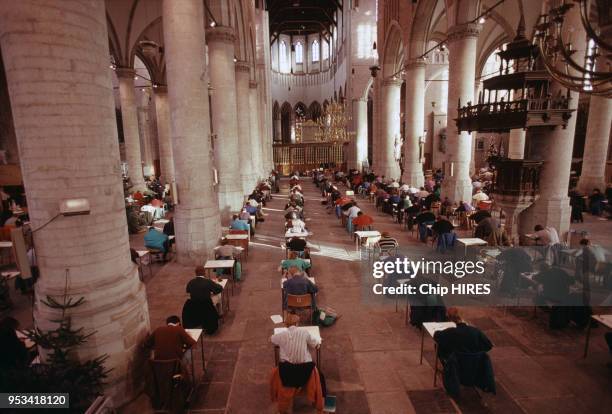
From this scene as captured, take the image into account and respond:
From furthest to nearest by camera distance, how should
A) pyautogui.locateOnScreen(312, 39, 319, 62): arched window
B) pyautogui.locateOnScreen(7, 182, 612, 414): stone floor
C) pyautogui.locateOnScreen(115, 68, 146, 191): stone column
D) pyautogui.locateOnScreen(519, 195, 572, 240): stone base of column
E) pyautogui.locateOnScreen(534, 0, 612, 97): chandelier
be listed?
pyautogui.locateOnScreen(312, 39, 319, 62): arched window, pyautogui.locateOnScreen(115, 68, 146, 191): stone column, pyautogui.locateOnScreen(519, 195, 572, 240): stone base of column, pyautogui.locateOnScreen(534, 0, 612, 97): chandelier, pyautogui.locateOnScreen(7, 182, 612, 414): stone floor

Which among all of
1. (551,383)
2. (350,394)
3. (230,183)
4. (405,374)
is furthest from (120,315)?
(230,183)

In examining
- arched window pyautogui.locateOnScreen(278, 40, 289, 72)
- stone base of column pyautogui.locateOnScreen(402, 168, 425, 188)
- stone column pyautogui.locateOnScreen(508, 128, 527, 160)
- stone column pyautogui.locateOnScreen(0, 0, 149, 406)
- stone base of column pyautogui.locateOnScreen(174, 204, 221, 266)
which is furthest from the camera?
arched window pyautogui.locateOnScreen(278, 40, 289, 72)

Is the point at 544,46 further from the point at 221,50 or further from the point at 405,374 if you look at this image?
the point at 221,50

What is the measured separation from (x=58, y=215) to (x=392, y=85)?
23708 millimetres

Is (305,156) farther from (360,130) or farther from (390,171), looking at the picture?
(390,171)

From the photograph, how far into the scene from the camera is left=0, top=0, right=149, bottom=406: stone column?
4.00 meters

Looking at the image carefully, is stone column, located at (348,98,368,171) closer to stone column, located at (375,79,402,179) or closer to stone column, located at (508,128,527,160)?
stone column, located at (375,79,402,179)

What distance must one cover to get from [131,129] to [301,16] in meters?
30.8

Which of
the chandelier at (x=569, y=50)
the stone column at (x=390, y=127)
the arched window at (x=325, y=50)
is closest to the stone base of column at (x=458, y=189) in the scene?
the chandelier at (x=569, y=50)

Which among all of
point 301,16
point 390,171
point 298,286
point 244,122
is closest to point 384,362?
point 298,286

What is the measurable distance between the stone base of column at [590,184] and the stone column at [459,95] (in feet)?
21.5

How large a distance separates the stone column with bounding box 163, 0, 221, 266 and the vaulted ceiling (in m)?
31.3

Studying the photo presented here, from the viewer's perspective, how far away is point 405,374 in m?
5.17

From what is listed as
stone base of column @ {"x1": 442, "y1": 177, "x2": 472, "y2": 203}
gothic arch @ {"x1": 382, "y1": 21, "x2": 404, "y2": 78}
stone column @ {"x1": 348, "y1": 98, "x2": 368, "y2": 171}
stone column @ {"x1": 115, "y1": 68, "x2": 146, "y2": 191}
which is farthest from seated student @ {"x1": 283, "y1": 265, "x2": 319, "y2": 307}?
stone column @ {"x1": 348, "y1": 98, "x2": 368, "y2": 171}
